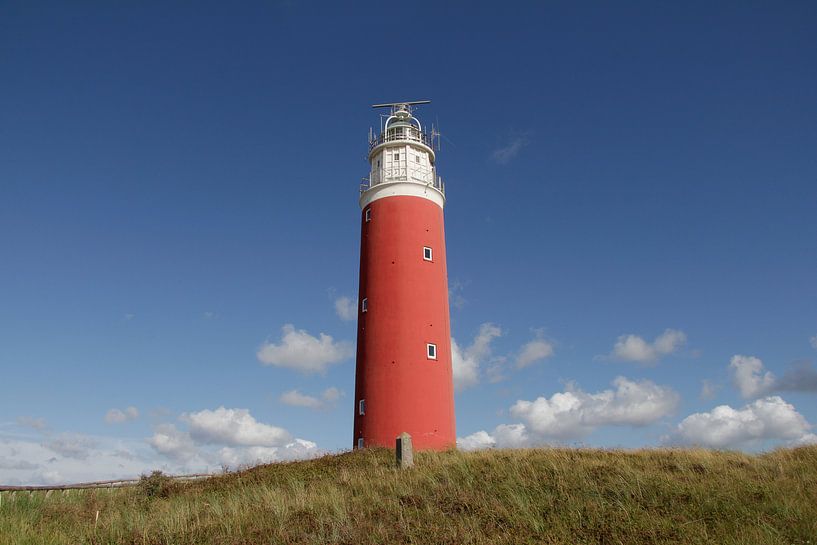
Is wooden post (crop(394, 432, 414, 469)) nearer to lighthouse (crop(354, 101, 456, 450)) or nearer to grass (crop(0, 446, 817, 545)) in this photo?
grass (crop(0, 446, 817, 545))

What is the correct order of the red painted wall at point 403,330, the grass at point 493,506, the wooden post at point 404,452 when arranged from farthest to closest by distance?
the red painted wall at point 403,330 < the wooden post at point 404,452 < the grass at point 493,506

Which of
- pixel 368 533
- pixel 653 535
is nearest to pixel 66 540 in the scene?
pixel 368 533

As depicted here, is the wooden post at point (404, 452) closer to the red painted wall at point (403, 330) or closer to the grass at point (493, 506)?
the grass at point (493, 506)

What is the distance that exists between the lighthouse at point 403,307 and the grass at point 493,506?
19.8 feet

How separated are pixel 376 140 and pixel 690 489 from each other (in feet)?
70.0

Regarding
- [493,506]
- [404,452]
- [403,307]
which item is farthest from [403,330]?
[493,506]

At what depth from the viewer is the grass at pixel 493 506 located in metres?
11.4

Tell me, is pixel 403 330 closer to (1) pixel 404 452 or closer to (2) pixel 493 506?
(1) pixel 404 452

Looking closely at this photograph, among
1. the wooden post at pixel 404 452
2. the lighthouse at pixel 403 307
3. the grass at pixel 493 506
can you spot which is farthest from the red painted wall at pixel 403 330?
the grass at pixel 493 506

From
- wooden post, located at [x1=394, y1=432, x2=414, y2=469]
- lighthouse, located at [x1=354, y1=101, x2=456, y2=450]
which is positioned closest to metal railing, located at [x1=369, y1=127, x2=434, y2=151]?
lighthouse, located at [x1=354, y1=101, x2=456, y2=450]

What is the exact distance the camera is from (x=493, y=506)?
42.8 ft

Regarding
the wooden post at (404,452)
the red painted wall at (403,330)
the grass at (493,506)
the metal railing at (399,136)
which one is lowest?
the grass at (493,506)

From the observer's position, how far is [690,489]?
43.6ft

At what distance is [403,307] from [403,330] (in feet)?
3.13
